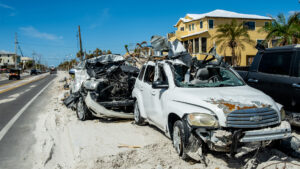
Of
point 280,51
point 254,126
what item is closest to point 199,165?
point 254,126

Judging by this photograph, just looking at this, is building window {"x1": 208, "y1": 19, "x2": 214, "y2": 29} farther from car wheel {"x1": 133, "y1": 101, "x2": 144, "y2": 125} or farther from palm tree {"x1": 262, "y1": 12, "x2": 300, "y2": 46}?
car wheel {"x1": 133, "y1": 101, "x2": 144, "y2": 125}

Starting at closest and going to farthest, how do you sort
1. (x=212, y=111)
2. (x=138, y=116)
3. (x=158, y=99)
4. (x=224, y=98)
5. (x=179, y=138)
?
(x=212, y=111)
(x=224, y=98)
(x=179, y=138)
(x=158, y=99)
(x=138, y=116)

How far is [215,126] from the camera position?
12.9 feet

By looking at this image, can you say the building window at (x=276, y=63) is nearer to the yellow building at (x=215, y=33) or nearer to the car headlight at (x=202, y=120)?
the car headlight at (x=202, y=120)

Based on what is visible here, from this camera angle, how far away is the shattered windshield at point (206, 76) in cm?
529

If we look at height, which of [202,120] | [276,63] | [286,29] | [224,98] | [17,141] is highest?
[286,29]

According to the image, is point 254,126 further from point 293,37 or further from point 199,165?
point 293,37

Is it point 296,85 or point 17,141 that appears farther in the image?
point 17,141

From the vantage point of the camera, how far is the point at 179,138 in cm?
457

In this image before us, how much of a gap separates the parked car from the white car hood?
44.8 inches

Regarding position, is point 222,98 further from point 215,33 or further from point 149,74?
point 215,33

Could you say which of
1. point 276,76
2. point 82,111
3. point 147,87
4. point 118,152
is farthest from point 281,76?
point 82,111

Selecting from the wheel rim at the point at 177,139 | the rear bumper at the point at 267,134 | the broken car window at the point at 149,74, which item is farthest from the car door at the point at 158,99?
the rear bumper at the point at 267,134

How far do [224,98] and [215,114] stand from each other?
398 mm
